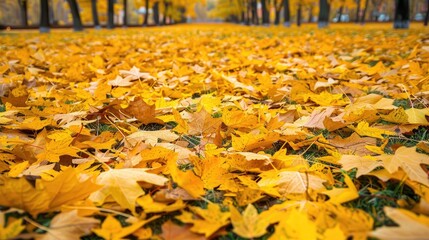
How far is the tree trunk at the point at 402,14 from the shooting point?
38.1ft

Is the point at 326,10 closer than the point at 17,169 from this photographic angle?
No

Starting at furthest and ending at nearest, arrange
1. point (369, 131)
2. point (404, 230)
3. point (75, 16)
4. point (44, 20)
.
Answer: point (75, 16) → point (44, 20) → point (369, 131) → point (404, 230)

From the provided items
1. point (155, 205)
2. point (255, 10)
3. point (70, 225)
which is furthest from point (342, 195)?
point (255, 10)

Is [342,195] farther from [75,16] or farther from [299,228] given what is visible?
[75,16]

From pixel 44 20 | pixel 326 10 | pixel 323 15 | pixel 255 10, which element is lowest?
pixel 44 20

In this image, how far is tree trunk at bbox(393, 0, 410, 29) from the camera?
1162 cm

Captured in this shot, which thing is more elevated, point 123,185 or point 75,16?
point 75,16

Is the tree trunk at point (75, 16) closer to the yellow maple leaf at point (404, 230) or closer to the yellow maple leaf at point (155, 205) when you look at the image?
the yellow maple leaf at point (155, 205)

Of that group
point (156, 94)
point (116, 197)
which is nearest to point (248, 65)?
point (156, 94)

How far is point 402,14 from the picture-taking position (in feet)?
38.9

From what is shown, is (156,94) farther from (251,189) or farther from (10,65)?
(10,65)

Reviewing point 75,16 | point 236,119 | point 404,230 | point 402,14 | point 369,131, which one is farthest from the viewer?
point 75,16

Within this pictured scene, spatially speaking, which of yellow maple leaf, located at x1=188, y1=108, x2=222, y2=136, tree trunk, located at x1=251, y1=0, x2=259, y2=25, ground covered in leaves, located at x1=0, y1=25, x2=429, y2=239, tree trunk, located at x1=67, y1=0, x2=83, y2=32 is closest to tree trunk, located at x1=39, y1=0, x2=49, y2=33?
tree trunk, located at x1=67, y1=0, x2=83, y2=32

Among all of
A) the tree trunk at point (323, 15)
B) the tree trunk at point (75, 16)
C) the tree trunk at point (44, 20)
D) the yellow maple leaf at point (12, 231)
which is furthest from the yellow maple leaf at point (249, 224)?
the tree trunk at point (75, 16)
